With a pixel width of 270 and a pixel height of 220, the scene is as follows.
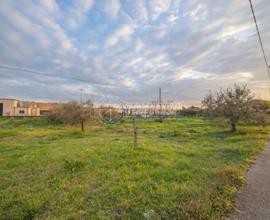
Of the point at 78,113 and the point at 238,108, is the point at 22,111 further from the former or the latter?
the point at 238,108

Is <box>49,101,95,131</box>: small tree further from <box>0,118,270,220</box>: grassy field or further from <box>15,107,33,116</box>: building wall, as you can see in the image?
<box>15,107,33,116</box>: building wall

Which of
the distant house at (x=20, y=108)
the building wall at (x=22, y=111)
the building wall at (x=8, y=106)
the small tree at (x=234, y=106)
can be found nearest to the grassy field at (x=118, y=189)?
the small tree at (x=234, y=106)

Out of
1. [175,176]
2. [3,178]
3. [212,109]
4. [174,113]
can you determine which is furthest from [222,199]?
[174,113]

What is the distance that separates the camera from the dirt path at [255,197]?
12.6 feet

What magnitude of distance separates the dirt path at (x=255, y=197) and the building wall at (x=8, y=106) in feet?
246

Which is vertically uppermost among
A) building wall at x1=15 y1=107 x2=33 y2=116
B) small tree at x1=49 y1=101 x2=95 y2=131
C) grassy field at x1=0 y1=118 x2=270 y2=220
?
building wall at x1=15 y1=107 x2=33 y2=116

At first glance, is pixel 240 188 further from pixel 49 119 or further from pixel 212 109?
pixel 49 119

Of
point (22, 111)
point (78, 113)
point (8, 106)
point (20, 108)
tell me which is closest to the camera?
point (78, 113)

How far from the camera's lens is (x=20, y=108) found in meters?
72.2

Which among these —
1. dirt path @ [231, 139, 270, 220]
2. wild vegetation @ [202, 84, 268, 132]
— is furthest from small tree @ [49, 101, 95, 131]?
dirt path @ [231, 139, 270, 220]

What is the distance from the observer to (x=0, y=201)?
5.13 meters

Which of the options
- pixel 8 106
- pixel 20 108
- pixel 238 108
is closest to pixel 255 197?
pixel 238 108

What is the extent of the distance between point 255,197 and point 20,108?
78.5 meters

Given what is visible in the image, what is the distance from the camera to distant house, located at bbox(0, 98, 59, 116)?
68.6 meters
